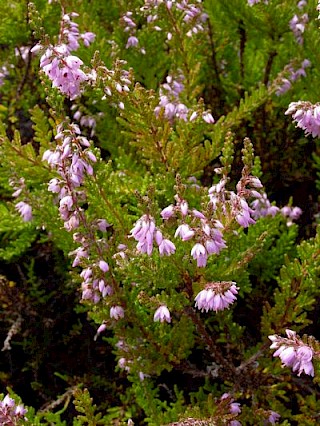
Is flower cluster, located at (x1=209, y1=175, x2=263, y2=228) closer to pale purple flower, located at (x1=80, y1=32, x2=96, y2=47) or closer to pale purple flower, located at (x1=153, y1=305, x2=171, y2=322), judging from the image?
pale purple flower, located at (x1=153, y1=305, x2=171, y2=322)

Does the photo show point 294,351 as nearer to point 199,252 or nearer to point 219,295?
point 219,295

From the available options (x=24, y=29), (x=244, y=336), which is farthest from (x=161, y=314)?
(x=24, y=29)

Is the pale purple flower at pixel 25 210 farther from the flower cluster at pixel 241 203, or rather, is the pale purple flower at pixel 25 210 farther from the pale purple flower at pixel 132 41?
the pale purple flower at pixel 132 41

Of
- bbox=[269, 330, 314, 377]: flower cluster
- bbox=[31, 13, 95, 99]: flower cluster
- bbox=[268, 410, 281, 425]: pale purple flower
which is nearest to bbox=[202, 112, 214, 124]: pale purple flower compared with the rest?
bbox=[31, 13, 95, 99]: flower cluster

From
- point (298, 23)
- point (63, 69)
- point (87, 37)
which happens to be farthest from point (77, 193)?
point (298, 23)

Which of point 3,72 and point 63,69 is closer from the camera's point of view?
point 63,69

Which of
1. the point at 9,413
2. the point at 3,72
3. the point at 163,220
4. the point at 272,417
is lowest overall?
the point at 272,417

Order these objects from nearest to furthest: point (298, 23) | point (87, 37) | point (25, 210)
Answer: point (25, 210)
point (87, 37)
point (298, 23)
